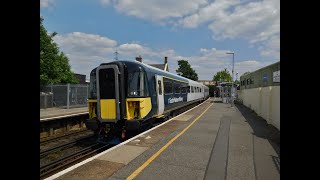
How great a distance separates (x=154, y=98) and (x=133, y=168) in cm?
626

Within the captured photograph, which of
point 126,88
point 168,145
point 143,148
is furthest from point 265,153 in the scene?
point 126,88

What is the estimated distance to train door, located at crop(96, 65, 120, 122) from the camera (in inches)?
428

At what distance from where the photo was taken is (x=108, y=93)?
36.3ft

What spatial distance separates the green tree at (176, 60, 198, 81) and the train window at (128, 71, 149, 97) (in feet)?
249

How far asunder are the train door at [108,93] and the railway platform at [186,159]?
5.13 ft

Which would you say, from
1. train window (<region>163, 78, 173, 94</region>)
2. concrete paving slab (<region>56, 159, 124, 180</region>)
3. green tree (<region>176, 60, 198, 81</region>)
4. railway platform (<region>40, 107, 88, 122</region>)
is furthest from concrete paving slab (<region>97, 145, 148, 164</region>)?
green tree (<region>176, 60, 198, 81</region>)

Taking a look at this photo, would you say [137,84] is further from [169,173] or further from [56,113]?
[56,113]

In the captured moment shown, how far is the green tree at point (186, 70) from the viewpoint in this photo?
286ft

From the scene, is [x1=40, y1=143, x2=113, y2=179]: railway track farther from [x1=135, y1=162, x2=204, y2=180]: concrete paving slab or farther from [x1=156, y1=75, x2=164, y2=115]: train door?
[x1=156, y1=75, x2=164, y2=115]: train door

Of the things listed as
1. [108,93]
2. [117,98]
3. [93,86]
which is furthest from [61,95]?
[117,98]

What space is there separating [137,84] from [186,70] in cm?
7693

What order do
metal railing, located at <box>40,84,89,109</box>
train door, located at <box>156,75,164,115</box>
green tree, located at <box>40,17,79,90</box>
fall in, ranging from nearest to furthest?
train door, located at <box>156,75,164,115</box>
metal railing, located at <box>40,84,89,109</box>
green tree, located at <box>40,17,79,90</box>
